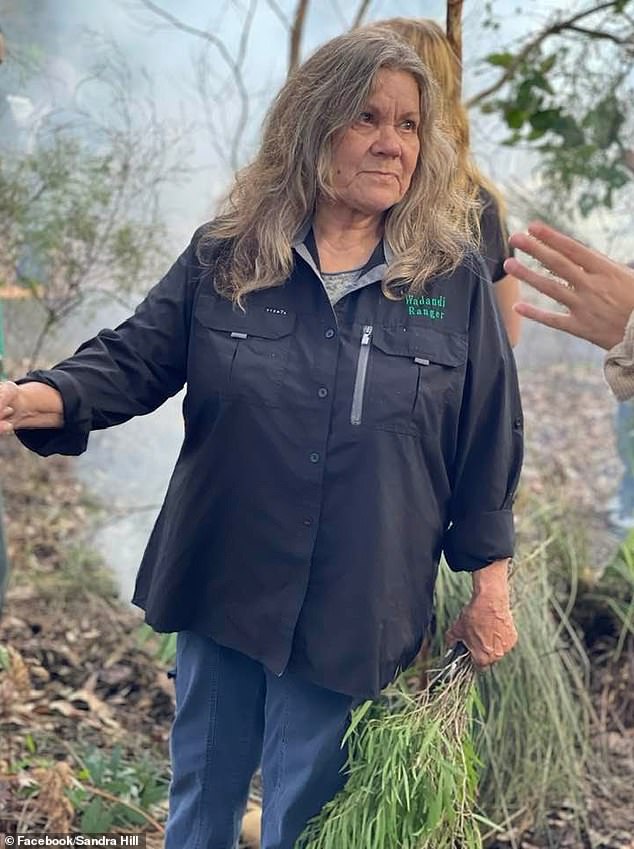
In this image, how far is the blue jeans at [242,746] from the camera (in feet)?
6.25

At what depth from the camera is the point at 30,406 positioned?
1.75 meters

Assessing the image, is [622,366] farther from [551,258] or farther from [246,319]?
[246,319]

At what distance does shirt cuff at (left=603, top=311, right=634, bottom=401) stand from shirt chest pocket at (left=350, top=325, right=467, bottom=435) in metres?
0.34

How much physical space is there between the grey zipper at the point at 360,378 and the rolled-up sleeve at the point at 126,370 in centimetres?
36

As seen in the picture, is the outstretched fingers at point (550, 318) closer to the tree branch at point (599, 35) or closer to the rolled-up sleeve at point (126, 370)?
the rolled-up sleeve at point (126, 370)

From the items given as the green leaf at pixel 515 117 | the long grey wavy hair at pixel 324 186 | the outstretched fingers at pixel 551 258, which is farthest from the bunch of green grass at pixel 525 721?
the green leaf at pixel 515 117

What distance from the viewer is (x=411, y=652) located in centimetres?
193

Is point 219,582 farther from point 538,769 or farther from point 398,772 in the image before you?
point 538,769

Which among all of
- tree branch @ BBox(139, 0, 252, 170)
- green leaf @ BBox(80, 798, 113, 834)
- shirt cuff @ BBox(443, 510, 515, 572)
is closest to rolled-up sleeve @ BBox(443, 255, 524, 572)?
shirt cuff @ BBox(443, 510, 515, 572)

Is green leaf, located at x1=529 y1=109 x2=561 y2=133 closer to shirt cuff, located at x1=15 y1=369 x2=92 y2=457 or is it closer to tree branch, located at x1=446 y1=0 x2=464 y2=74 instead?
tree branch, located at x1=446 y1=0 x2=464 y2=74

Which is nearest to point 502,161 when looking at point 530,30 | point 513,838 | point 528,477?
point 530,30

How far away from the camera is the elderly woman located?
1804 mm

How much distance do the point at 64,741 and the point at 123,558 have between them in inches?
45.6

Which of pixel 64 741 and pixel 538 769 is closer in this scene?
pixel 538 769
